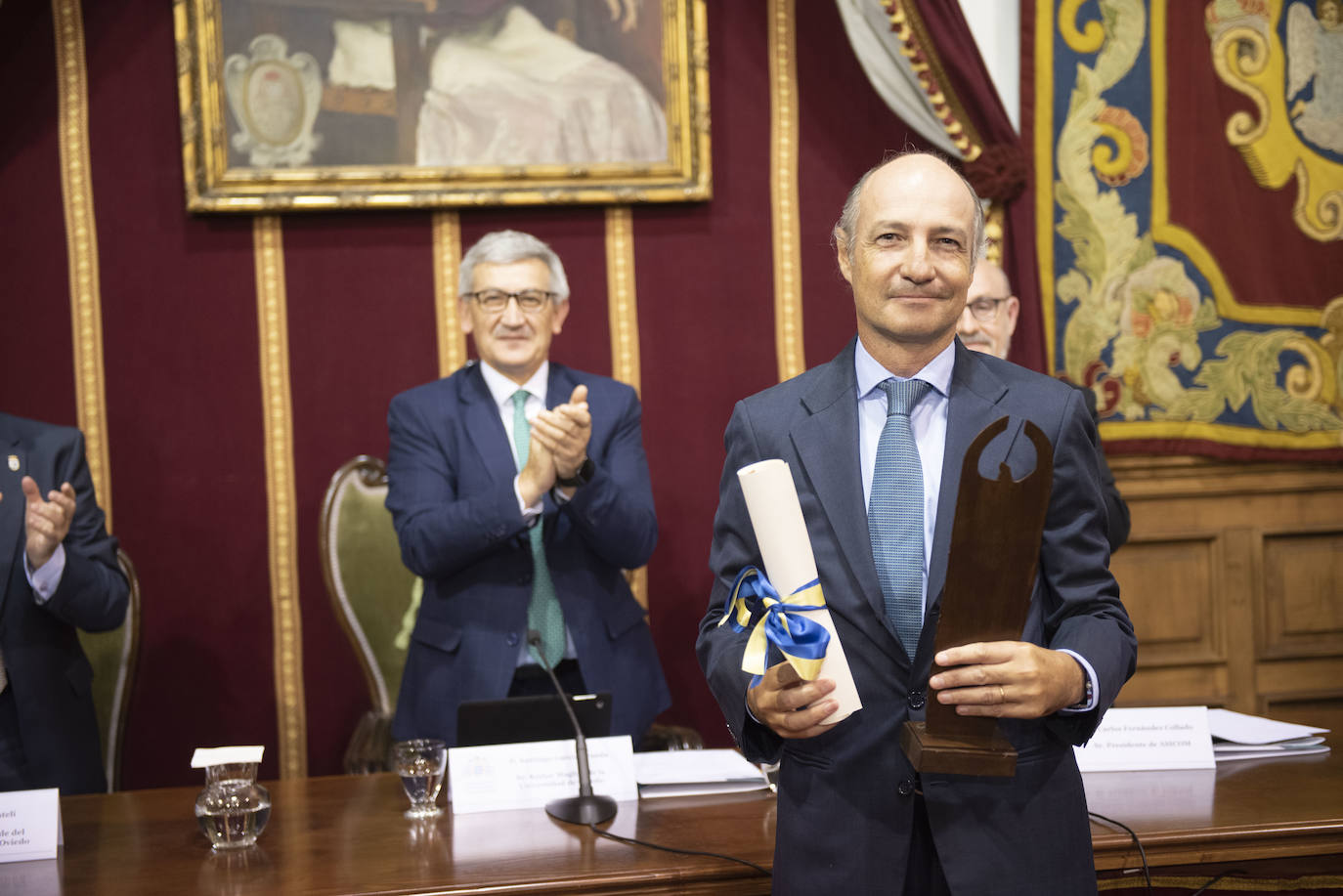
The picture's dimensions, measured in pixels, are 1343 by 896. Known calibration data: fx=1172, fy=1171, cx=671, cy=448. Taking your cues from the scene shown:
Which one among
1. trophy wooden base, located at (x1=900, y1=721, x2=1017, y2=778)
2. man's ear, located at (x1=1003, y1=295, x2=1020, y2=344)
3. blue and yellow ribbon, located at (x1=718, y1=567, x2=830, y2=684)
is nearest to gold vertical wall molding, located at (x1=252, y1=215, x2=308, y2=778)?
man's ear, located at (x1=1003, y1=295, x2=1020, y2=344)

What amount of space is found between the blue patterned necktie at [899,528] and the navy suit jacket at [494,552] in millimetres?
1103

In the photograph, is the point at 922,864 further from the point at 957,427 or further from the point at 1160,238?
the point at 1160,238

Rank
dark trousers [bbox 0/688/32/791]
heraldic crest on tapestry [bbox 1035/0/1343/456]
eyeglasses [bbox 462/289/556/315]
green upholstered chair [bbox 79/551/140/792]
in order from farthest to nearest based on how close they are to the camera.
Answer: heraldic crest on tapestry [bbox 1035/0/1343/456] → green upholstered chair [bbox 79/551/140/792] → eyeglasses [bbox 462/289/556/315] → dark trousers [bbox 0/688/32/791]

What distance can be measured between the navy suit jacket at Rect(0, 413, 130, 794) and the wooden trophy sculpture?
6.10 feet

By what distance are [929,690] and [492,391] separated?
5.46 ft

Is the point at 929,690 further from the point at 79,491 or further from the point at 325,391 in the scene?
the point at 325,391

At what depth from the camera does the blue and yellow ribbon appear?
4.19 feet

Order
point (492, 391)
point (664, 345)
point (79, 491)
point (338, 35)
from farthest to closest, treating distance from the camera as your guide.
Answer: point (664, 345)
point (338, 35)
point (492, 391)
point (79, 491)

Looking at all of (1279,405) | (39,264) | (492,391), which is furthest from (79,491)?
(1279,405)

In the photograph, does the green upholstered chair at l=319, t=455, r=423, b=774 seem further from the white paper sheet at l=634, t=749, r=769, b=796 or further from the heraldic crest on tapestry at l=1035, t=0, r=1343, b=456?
the heraldic crest on tapestry at l=1035, t=0, r=1343, b=456

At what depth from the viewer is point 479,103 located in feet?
11.4

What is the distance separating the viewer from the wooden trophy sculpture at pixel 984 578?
4.19 feet

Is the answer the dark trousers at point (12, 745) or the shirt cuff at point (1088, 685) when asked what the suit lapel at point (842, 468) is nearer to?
the shirt cuff at point (1088, 685)

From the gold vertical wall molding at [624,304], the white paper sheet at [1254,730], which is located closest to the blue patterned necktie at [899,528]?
the white paper sheet at [1254,730]
